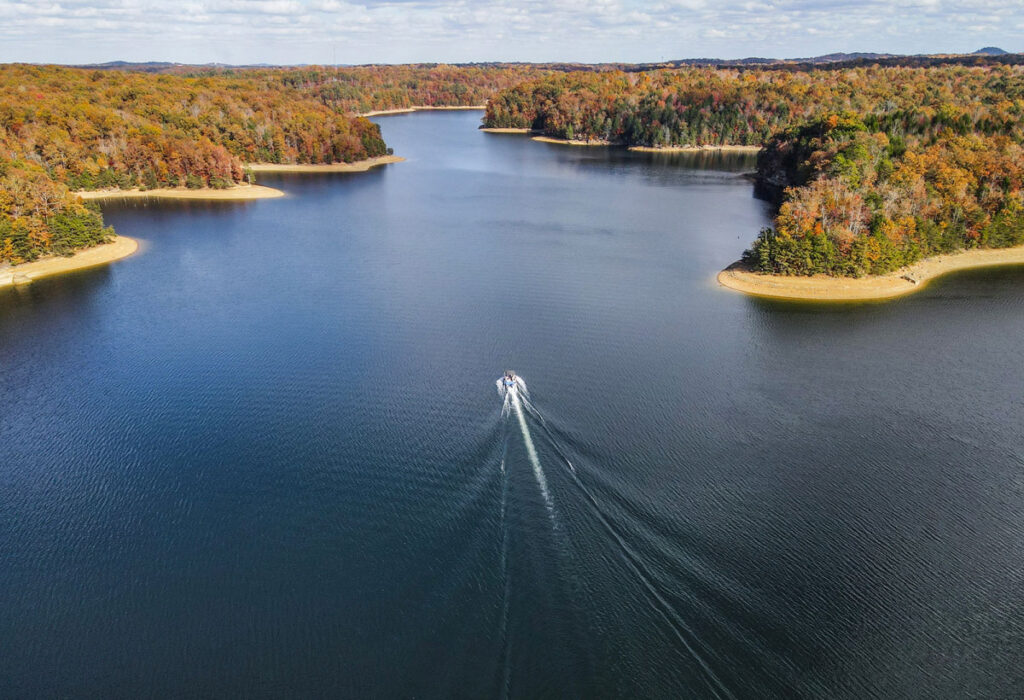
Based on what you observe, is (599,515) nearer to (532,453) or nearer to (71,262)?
(532,453)

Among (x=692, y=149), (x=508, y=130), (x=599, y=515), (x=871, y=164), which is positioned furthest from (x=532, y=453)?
(x=508, y=130)

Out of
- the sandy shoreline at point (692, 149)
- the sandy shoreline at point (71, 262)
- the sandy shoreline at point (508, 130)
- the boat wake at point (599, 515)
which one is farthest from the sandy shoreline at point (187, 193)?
the sandy shoreline at point (508, 130)

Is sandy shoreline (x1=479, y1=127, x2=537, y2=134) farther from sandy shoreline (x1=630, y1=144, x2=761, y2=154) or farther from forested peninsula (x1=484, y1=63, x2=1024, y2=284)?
sandy shoreline (x1=630, y1=144, x2=761, y2=154)

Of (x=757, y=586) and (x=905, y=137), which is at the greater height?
(x=905, y=137)

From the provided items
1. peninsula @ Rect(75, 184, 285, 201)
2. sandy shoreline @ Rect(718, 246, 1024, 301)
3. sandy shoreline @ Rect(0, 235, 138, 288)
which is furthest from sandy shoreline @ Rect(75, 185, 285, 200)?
sandy shoreline @ Rect(718, 246, 1024, 301)

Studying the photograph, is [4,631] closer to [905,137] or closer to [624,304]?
[624,304]

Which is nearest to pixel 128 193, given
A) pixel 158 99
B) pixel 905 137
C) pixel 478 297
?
pixel 158 99
